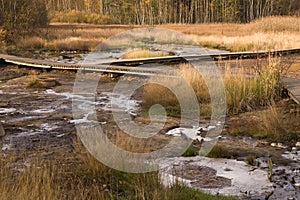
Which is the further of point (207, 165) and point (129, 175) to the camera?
point (207, 165)

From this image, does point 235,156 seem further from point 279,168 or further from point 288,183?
point 288,183

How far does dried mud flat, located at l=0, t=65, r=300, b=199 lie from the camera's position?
477 cm

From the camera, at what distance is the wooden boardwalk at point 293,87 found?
24.8ft

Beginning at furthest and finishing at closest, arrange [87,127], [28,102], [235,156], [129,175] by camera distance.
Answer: [28,102] → [87,127] → [235,156] → [129,175]

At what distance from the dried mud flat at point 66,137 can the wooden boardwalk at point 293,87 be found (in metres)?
0.83

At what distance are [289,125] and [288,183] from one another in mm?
2239

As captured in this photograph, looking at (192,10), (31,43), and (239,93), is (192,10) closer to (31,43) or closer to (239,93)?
(31,43)

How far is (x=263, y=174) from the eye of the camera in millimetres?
4836

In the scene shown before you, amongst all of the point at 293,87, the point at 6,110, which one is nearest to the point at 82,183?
the point at 6,110

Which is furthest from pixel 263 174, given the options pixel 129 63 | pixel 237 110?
pixel 129 63

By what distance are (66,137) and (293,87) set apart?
466cm

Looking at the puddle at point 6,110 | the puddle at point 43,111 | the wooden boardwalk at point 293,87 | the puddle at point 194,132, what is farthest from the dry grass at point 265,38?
the puddle at point 6,110

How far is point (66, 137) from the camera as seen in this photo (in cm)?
653

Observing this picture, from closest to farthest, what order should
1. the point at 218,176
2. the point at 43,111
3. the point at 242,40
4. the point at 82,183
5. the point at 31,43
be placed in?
the point at 82,183, the point at 218,176, the point at 43,111, the point at 242,40, the point at 31,43
